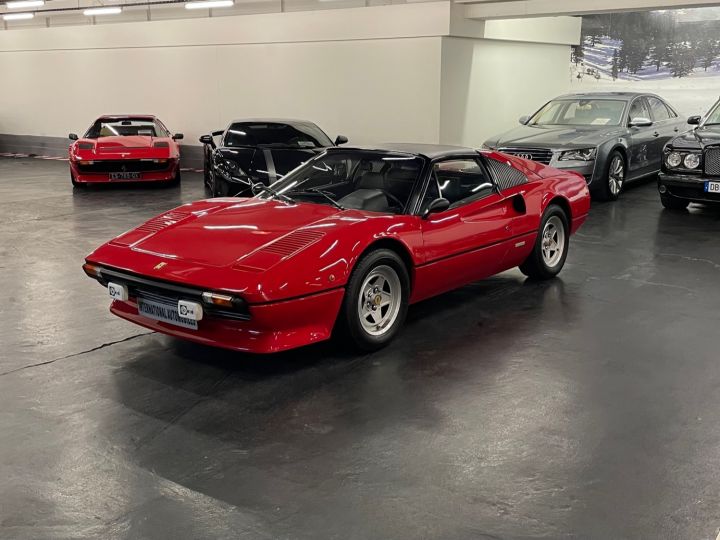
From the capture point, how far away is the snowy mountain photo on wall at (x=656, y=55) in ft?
47.3

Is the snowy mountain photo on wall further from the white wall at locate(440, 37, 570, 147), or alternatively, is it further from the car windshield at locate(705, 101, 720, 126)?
the car windshield at locate(705, 101, 720, 126)

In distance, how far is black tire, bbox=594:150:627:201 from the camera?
10.1 meters

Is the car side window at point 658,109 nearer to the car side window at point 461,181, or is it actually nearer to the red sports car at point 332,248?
the red sports car at point 332,248

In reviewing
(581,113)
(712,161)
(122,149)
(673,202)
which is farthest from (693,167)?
(122,149)

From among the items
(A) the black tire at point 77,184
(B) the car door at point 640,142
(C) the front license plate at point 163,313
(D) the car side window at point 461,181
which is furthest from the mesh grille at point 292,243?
(A) the black tire at point 77,184

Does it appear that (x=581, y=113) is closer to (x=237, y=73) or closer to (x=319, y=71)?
(x=319, y=71)

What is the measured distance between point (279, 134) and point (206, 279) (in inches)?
274

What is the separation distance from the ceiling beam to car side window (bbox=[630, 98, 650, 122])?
1.32 meters

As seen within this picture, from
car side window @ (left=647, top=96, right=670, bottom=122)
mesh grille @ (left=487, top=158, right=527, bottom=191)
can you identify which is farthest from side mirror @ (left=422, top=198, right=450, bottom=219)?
car side window @ (left=647, top=96, right=670, bottom=122)

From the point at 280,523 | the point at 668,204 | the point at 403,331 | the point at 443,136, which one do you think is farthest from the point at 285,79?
the point at 280,523

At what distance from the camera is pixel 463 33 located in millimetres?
12578

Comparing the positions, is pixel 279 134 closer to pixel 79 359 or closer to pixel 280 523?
pixel 79 359

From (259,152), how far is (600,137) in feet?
14.9

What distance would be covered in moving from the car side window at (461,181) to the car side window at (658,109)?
7.02 m
